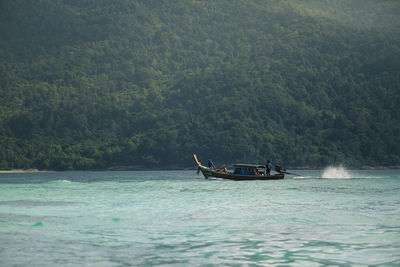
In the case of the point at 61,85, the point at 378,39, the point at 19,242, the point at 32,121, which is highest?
the point at 378,39

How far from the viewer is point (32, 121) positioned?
163 meters

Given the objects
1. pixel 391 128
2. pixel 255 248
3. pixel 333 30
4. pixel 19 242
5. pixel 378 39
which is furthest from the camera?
pixel 333 30

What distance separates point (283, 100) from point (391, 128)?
104 feet

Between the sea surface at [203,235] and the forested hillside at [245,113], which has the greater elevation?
the forested hillside at [245,113]

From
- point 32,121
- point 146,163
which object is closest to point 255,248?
point 146,163

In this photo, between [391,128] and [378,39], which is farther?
[378,39]

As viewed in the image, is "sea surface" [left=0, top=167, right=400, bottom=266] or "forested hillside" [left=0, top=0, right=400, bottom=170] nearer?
"sea surface" [left=0, top=167, right=400, bottom=266]

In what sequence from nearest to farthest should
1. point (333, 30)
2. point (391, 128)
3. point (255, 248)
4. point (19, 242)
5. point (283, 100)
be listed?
point (255, 248) < point (19, 242) < point (391, 128) < point (283, 100) < point (333, 30)

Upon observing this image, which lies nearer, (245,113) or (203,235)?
(203,235)

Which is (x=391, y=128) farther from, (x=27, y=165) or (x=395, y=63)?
(x=27, y=165)

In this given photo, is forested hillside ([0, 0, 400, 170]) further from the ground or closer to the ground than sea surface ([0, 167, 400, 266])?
further from the ground

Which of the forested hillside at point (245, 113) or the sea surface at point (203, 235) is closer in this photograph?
the sea surface at point (203, 235)

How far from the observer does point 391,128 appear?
147 metres

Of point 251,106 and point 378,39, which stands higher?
point 378,39
